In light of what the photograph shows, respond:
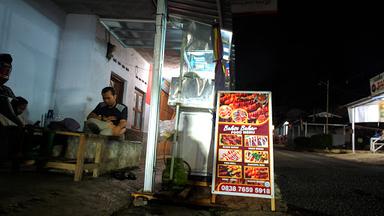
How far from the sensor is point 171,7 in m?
5.25

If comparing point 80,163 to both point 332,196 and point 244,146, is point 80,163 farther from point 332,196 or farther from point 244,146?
point 332,196

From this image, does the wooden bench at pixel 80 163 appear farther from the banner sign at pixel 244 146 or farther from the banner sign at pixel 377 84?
the banner sign at pixel 377 84

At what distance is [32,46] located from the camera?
240 inches

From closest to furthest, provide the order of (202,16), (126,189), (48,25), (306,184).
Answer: (126,189) → (202,16) → (306,184) → (48,25)

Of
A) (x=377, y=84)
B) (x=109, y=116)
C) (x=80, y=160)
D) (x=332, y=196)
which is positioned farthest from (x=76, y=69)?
(x=377, y=84)

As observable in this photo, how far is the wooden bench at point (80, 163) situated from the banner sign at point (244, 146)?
2.04 metres

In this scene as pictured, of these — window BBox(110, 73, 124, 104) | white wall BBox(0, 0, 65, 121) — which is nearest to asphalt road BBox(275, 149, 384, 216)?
window BBox(110, 73, 124, 104)

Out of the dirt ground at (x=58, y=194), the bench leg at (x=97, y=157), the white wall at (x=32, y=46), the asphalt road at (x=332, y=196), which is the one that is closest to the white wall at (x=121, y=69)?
A: the white wall at (x=32, y=46)

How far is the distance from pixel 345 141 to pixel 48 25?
28.9 meters

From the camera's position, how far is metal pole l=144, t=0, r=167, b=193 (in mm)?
3855

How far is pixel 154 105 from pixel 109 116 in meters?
1.86

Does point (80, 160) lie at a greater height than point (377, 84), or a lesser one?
lesser

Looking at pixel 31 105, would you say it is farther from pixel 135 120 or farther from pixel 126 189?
pixel 135 120

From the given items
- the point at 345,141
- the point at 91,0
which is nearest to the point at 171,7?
the point at 91,0
